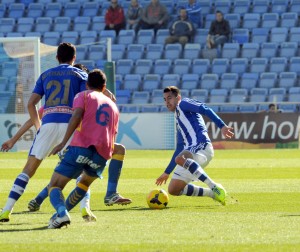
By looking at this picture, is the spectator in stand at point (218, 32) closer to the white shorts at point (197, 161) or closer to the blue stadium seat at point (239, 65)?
the blue stadium seat at point (239, 65)

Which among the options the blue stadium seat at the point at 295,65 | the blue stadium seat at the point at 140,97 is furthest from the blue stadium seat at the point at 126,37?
the blue stadium seat at the point at 295,65

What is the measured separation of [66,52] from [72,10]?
25537 mm

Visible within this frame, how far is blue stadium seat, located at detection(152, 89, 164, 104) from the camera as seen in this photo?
31.3 m

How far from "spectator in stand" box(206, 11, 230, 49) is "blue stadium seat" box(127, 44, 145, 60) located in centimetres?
228

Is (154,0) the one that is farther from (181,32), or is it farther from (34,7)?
(34,7)

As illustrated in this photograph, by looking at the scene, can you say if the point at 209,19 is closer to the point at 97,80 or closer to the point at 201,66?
the point at 201,66

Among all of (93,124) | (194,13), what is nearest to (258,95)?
(194,13)

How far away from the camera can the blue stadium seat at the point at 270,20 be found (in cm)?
3275

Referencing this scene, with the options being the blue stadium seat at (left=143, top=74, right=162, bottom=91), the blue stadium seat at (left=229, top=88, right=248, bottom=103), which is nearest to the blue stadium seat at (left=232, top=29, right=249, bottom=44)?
the blue stadium seat at (left=229, top=88, right=248, bottom=103)

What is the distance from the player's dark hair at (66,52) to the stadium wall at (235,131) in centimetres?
1739

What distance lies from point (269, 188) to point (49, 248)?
25.8ft

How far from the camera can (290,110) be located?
96.6 ft

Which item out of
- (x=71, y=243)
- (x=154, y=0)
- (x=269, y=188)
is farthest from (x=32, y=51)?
(x=71, y=243)

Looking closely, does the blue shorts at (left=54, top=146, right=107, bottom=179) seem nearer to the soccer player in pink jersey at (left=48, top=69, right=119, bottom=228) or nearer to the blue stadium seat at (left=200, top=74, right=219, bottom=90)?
the soccer player in pink jersey at (left=48, top=69, right=119, bottom=228)
